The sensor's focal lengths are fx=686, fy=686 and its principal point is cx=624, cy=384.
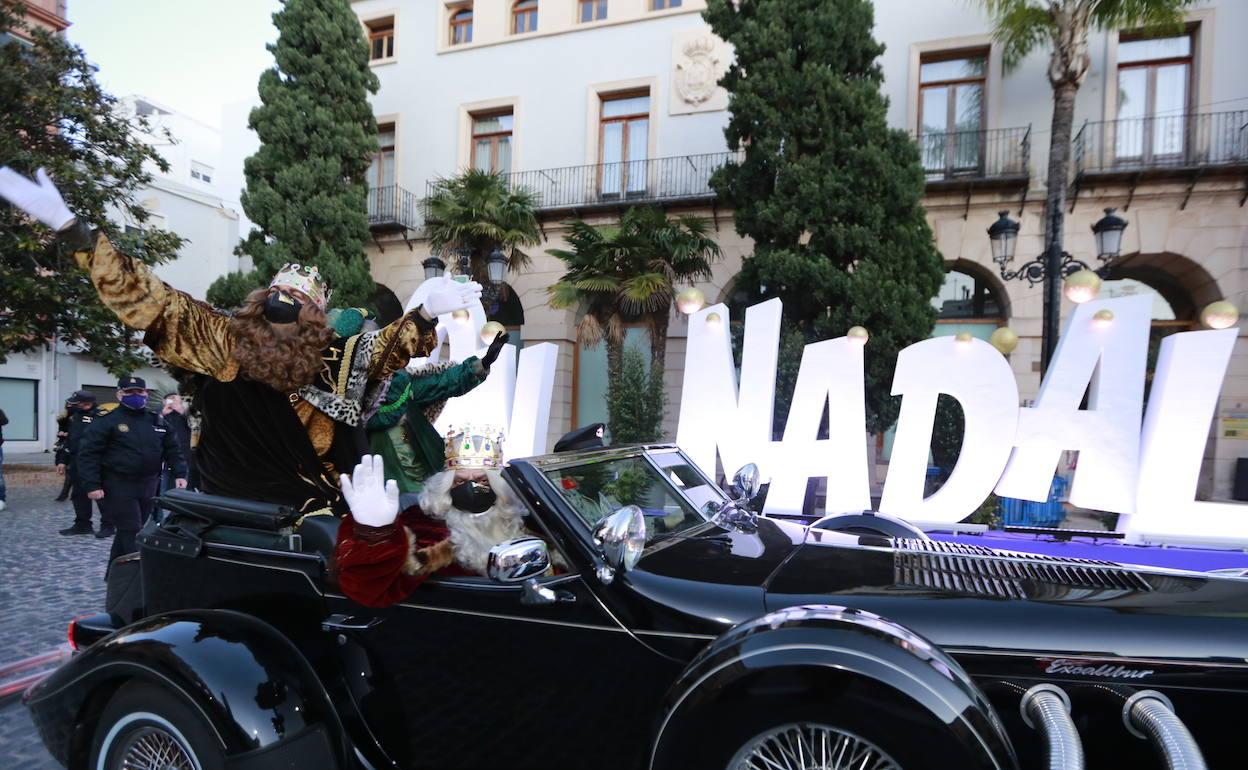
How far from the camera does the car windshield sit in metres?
2.43

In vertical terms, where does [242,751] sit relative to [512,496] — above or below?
below

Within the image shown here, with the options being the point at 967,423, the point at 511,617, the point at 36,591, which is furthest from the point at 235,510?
the point at 967,423

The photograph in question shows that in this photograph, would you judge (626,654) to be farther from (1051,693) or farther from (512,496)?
(1051,693)

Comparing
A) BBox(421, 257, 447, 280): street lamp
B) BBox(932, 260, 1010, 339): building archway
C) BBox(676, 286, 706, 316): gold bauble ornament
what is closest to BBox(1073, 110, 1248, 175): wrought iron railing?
BBox(932, 260, 1010, 339): building archway

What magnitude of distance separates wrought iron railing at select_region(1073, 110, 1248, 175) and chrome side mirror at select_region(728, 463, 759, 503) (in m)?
11.8

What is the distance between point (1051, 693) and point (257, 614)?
2.46 metres

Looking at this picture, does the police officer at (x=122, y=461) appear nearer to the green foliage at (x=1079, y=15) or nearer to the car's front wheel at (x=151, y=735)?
the car's front wheel at (x=151, y=735)

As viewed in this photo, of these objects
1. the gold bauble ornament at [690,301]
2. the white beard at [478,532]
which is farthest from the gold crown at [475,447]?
the gold bauble ornament at [690,301]

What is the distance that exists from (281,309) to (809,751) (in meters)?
2.47

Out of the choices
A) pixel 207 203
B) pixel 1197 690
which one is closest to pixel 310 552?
pixel 1197 690

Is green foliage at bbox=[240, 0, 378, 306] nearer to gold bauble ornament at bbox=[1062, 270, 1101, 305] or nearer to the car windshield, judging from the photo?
gold bauble ornament at bbox=[1062, 270, 1101, 305]

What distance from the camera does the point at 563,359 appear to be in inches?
614

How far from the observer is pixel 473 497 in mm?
2234

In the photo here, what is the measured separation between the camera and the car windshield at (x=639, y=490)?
2428 mm
